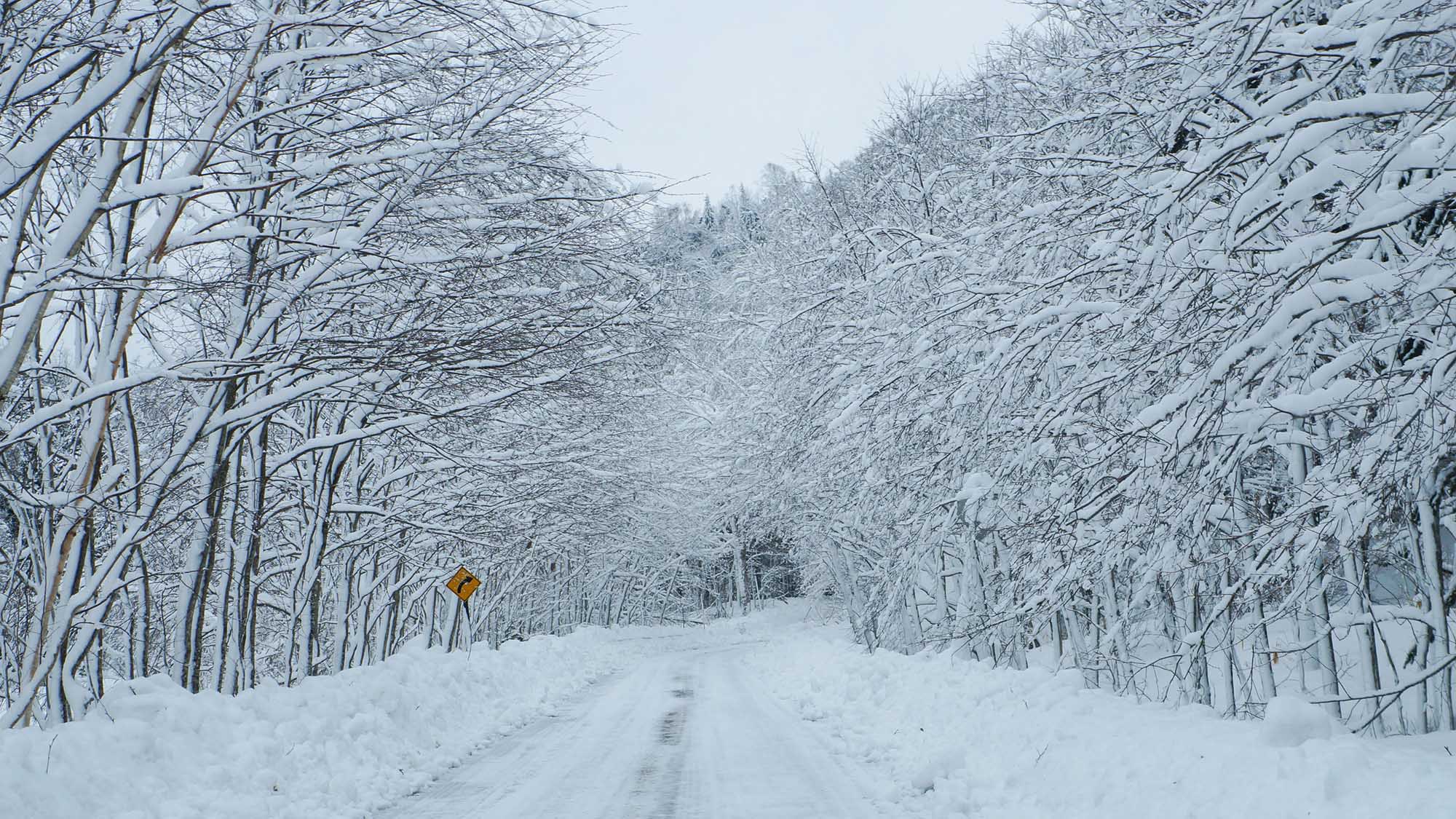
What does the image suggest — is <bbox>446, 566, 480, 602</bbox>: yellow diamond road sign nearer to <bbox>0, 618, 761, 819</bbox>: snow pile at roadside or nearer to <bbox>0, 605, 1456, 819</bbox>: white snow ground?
<bbox>0, 605, 1456, 819</bbox>: white snow ground

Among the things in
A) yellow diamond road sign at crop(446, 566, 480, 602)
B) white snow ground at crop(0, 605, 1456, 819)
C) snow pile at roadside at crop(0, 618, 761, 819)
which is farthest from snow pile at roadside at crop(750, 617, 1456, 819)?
yellow diamond road sign at crop(446, 566, 480, 602)

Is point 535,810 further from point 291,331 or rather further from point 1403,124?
point 1403,124

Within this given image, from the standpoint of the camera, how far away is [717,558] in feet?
199

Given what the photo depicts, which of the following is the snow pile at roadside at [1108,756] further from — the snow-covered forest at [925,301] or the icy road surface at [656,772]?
the icy road surface at [656,772]

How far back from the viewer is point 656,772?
9602 mm

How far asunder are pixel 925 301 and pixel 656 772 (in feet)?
18.8

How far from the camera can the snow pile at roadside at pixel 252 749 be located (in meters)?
6.17

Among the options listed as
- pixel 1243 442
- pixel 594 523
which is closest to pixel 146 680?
pixel 1243 442

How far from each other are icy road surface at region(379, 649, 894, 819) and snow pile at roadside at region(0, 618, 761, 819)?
59cm

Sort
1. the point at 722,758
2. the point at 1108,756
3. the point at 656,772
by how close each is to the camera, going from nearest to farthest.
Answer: the point at 1108,756 < the point at 656,772 < the point at 722,758

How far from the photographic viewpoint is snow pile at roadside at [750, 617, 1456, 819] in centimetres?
467

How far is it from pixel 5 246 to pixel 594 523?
20454 millimetres

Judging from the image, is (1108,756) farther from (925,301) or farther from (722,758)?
(925,301)

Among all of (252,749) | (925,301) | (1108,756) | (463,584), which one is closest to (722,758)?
(252,749)
